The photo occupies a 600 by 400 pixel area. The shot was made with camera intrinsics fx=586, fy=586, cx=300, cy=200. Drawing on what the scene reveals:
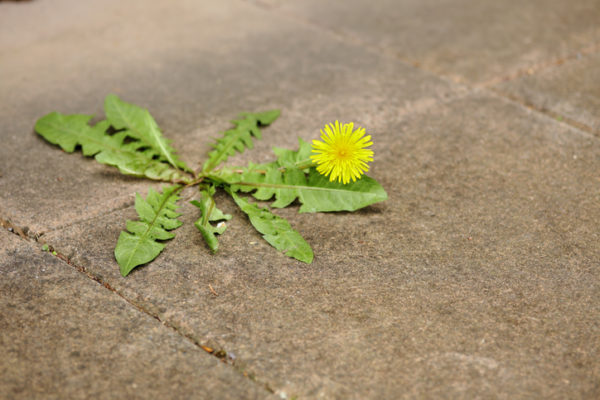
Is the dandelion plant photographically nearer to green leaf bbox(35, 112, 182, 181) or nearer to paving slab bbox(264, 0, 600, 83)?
green leaf bbox(35, 112, 182, 181)

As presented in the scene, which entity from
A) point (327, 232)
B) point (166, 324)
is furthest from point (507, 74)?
point (166, 324)

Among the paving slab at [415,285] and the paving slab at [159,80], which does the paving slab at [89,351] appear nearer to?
the paving slab at [415,285]

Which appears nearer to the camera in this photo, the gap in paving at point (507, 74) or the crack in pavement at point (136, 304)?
the crack in pavement at point (136, 304)

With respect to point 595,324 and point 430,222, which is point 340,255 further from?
point 595,324

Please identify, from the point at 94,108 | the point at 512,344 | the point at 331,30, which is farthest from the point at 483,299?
the point at 331,30

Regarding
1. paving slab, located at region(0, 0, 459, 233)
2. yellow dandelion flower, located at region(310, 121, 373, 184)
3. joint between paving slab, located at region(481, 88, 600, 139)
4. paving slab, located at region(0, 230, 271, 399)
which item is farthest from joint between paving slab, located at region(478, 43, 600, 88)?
paving slab, located at region(0, 230, 271, 399)

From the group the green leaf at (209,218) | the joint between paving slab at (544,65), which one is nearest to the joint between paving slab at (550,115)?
the joint between paving slab at (544,65)

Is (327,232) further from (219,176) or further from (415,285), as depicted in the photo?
(219,176)
